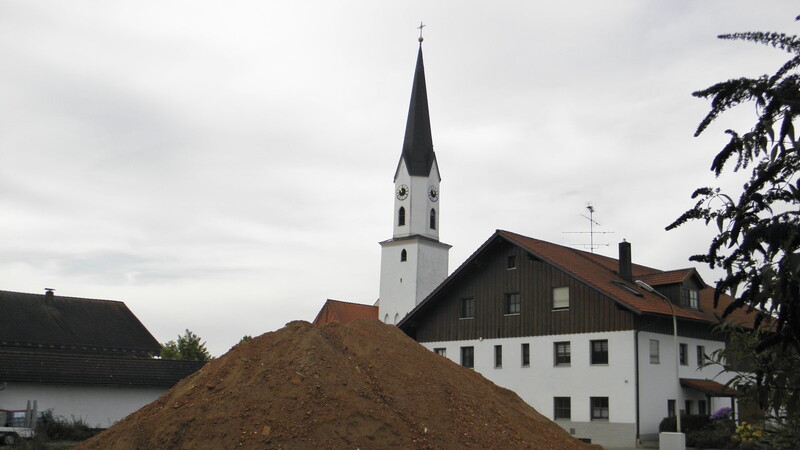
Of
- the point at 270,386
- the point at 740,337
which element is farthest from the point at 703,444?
the point at 740,337

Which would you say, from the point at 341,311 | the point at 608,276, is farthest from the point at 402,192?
the point at 608,276

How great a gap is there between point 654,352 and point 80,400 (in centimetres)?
2637

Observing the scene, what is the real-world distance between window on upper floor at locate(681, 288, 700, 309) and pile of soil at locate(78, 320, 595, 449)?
22502 millimetres

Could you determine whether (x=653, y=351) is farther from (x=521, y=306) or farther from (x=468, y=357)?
(x=468, y=357)

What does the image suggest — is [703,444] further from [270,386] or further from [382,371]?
[270,386]

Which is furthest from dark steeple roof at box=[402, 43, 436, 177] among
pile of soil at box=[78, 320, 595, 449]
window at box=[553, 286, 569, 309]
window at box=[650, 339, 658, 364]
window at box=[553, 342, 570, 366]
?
pile of soil at box=[78, 320, 595, 449]

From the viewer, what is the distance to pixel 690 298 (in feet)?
127

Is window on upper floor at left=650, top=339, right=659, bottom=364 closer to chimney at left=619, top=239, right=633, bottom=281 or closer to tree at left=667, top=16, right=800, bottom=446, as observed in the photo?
chimney at left=619, top=239, right=633, bottom=281

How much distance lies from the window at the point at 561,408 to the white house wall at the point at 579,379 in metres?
0.19

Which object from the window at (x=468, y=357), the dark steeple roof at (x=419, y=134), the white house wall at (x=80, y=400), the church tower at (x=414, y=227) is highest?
the dark steeple roof at (x=419, y=134)

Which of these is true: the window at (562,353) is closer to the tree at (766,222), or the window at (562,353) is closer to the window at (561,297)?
the window at (561,297)

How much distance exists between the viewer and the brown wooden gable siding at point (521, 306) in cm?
3553

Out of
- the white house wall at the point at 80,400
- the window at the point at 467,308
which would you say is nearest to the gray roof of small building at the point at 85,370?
the white house wall at the point at 80,400

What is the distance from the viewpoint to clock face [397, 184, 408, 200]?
80.0m
